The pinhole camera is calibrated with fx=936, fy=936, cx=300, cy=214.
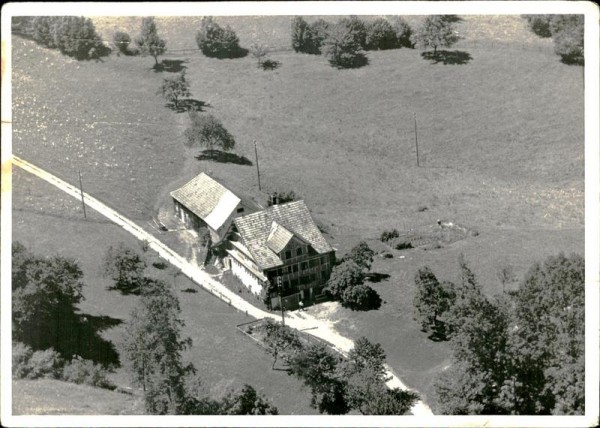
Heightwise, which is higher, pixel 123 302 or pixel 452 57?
pixel 452 57

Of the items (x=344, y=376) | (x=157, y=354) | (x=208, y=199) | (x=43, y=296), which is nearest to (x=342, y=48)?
(x=208, y=199)

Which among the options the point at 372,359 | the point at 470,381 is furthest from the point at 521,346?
the point at 372,359

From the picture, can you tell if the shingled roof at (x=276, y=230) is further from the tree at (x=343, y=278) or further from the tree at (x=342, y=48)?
the tree at (x=342, y=48)

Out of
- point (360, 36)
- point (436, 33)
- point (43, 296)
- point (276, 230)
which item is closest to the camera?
point (43, 296)

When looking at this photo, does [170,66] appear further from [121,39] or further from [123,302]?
[123,302]

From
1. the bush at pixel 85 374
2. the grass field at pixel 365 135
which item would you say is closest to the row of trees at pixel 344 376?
the grass field at pixel 365 135

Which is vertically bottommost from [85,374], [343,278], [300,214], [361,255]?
[85,374]

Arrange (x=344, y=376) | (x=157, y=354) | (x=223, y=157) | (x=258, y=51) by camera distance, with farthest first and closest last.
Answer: (x=258, y=51), (x=223, y=157), (x=344, y=376), (x=157, y=354)

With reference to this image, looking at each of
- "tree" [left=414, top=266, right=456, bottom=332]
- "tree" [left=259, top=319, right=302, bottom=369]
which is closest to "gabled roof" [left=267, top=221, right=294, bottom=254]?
"tree" [left=259, top=319, right=302, bottom=369]
